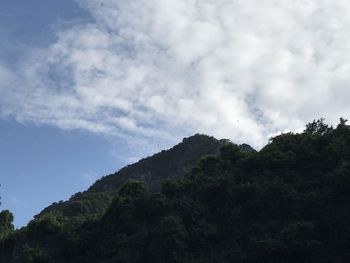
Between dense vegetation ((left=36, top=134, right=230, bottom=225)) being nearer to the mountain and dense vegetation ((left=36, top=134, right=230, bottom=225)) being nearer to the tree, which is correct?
the mountain

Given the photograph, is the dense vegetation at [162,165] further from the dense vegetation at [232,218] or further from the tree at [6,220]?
the dense vegetation at [232,218]

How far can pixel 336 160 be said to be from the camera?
32.2 meters

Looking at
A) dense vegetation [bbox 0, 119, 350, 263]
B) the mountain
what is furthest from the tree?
the mountain

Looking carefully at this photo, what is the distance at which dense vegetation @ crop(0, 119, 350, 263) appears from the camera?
27703 millimetres

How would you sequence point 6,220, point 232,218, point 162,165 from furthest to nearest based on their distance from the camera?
point 162,165 → point 6,220 → point 232,218

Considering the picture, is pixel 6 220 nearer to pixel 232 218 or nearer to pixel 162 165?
pixel 232 218

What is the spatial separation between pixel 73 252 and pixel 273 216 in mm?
13612

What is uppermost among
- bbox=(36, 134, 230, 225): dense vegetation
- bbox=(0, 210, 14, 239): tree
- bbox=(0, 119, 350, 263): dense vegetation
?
bbox=(36, 134, 230, 225): dense vegetation

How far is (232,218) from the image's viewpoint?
31.1 metres

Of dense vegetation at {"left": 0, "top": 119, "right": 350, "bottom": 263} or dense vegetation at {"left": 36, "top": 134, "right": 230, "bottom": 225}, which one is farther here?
dense vegetation at {"left": 36, "top": 134, "right": 230, "bottom": 225}

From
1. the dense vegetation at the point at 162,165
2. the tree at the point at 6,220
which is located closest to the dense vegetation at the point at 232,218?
the tree at the point at 6,220

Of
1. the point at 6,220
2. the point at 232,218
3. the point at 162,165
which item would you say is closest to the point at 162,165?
the point at 162,165

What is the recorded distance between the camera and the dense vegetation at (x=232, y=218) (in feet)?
90.9

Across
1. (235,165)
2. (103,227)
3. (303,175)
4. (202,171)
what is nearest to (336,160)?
(303,175)
